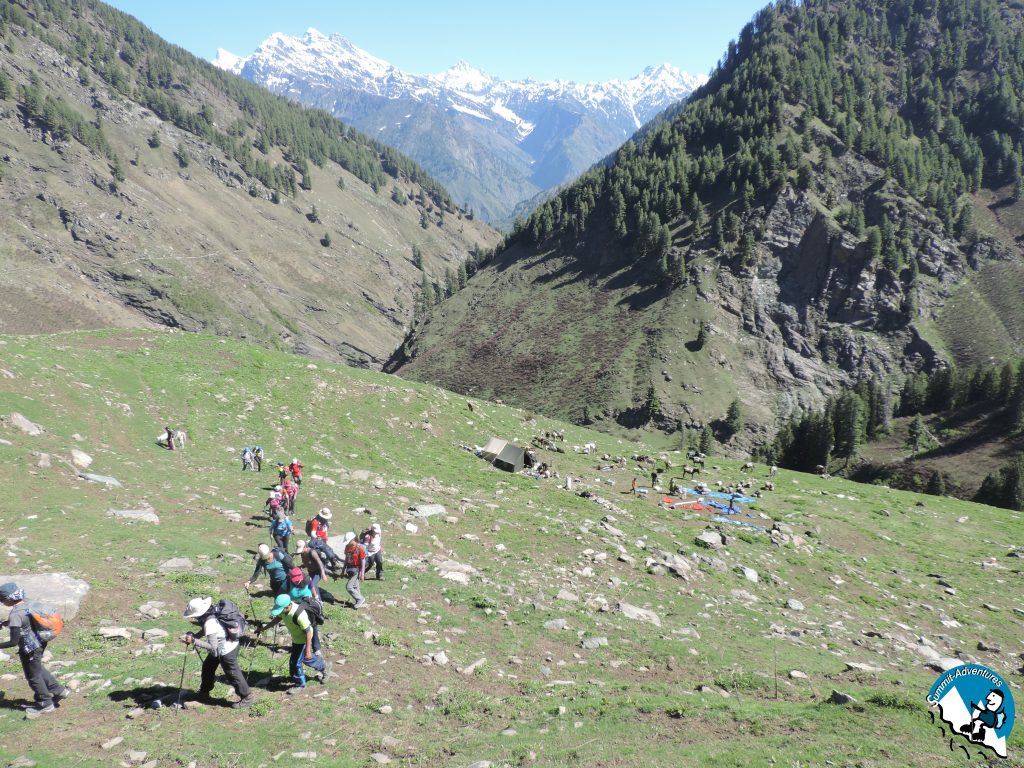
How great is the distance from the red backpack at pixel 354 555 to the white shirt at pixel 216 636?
647cm

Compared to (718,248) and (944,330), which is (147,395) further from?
(944,330)

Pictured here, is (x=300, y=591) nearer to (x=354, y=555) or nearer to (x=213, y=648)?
(x=213, y=648)

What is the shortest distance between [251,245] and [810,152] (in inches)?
7077

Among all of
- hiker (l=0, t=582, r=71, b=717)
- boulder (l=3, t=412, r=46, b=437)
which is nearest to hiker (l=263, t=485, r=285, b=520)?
hiker (l=0, t=582, r=71, b=717)

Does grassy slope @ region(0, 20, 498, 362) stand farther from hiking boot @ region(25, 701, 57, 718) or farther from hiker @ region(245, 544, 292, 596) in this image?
hiking boot @ region(25, 701, 57, 718)

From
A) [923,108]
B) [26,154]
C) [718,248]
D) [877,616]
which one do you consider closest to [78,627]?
[877,616]

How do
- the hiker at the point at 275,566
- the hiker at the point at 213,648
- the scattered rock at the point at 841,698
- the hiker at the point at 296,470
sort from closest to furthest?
the hiker at the point at 213,648 → the scattered rock at the point at 841,698 → the hiker at the point at 275,566 → the hiker at the point at 296,470

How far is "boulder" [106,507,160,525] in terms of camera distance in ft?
68.9

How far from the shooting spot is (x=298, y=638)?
12711 millimetres

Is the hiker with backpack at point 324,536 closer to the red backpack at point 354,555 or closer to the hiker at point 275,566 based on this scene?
the red backpack at point 354,555

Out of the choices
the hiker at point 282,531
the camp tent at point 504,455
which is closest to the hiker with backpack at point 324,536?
the hiker at point 282,531

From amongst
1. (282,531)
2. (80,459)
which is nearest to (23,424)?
(80,459)

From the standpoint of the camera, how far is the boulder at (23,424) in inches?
986

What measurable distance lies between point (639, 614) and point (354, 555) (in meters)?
10.4
